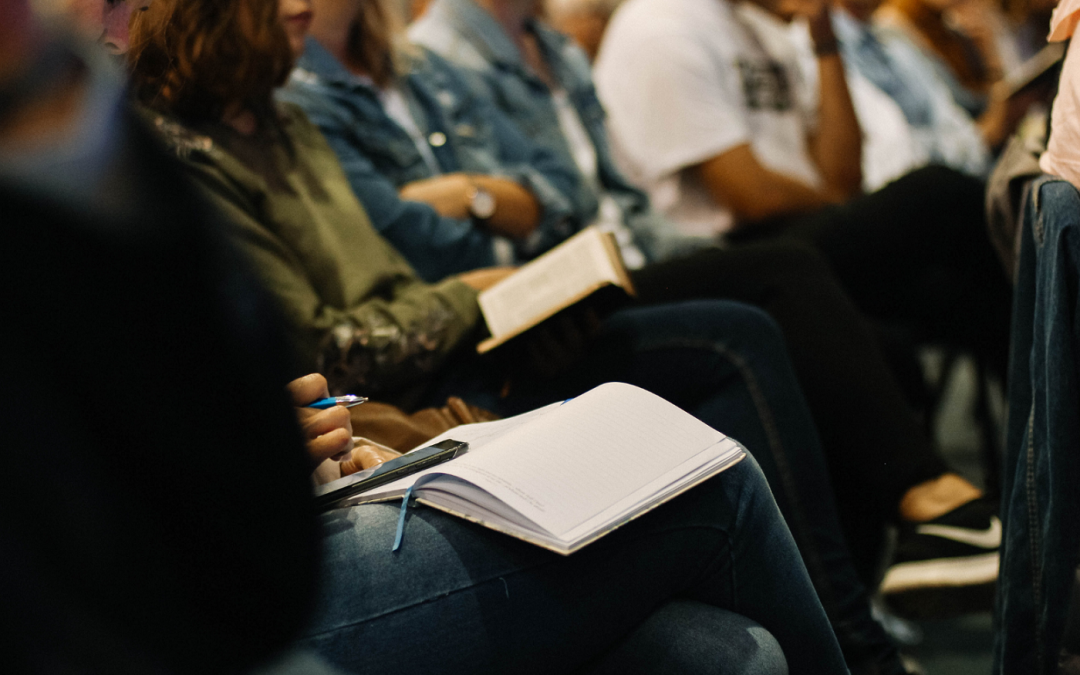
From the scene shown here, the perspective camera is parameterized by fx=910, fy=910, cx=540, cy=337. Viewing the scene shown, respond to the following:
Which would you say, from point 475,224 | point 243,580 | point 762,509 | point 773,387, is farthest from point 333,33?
point 243,580

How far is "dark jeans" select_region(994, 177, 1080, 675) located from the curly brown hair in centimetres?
89

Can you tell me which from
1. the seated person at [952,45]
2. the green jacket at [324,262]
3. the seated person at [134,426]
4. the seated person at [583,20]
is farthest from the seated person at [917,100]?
the seated person at [134,426]

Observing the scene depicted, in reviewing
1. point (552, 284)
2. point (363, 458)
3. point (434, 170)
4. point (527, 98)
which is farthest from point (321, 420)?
point (527, 98)

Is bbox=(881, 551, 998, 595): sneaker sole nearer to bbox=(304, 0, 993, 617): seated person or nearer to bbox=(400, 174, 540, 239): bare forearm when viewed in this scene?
bbox=(304, 0, 993, 617): seated person

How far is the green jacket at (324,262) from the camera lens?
1.04m

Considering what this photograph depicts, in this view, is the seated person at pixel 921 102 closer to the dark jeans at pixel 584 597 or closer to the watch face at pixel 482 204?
the watch face at pixel 482 204

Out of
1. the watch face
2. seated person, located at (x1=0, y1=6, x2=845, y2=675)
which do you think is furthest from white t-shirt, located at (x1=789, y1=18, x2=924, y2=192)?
seated person, located at (x1=0, y1=6, x2=845, y2=675)

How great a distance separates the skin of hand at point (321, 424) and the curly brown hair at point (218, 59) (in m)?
0.33

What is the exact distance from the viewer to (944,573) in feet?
3.94

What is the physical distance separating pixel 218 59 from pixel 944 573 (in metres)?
1.12

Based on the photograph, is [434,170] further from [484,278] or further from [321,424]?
[321,424]

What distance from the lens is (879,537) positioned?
1.51 meters

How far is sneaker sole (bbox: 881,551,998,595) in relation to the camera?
3.89ft

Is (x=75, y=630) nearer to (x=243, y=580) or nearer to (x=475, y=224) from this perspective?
(x=243, y=580)
